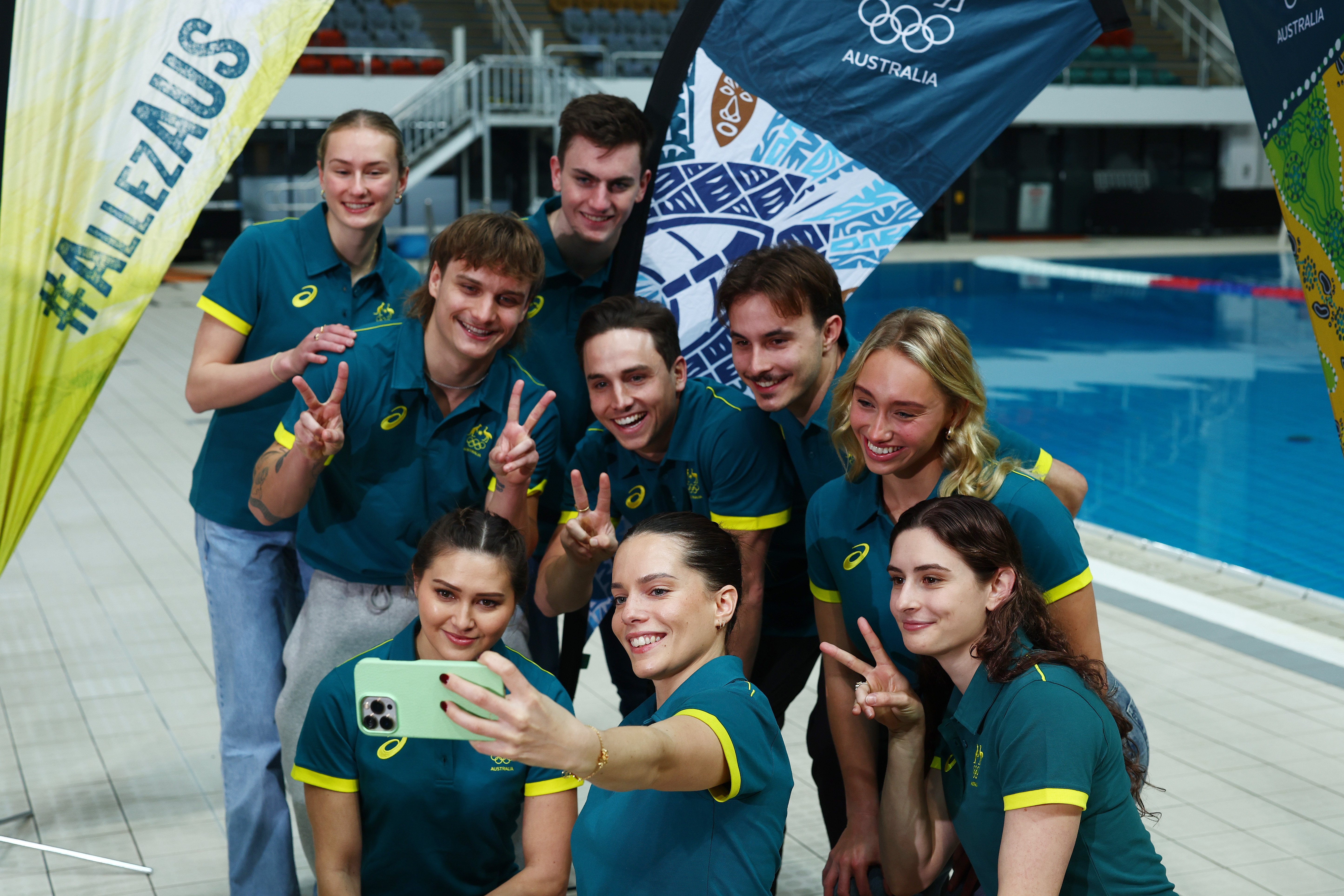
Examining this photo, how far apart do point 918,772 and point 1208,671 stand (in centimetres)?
318

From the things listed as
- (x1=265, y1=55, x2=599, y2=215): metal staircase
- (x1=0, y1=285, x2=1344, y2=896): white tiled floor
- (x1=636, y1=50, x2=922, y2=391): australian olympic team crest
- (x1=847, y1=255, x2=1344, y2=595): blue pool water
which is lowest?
(x1=0, y1=285, x2=1344, y2=896): white tiled floor

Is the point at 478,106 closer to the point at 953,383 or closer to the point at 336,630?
the point at 336,630

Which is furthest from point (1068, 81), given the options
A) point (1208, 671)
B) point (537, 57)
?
point (1208, 671)

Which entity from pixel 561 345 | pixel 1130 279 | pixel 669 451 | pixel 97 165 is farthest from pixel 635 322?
A: pixel 1130 279

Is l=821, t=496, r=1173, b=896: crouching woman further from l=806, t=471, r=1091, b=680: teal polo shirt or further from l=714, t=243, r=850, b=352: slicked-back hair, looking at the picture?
l=714, t=243, r=850, b=352: slicked-back hair

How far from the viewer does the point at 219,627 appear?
11.0 ft

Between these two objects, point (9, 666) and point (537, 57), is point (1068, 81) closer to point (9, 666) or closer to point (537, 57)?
point (537, 57)

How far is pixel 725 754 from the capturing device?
2.02m

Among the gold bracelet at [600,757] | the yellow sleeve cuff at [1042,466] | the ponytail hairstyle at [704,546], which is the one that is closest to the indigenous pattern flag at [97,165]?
the ponytail hairstyle at [704,546]

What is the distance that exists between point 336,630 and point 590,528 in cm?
76

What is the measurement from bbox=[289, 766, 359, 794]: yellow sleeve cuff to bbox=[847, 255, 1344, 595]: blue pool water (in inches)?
227

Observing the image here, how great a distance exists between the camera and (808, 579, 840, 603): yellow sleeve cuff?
9.11ft

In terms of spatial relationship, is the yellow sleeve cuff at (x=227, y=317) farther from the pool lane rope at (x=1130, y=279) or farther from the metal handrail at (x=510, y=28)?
the metal handrail at (x=510, y=28)

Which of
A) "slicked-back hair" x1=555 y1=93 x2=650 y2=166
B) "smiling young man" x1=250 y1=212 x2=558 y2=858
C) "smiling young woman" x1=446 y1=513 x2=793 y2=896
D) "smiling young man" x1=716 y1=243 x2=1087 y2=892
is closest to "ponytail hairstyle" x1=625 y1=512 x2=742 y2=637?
"smiling young woman" x1=446 y1=513 x2=793 y2=896
